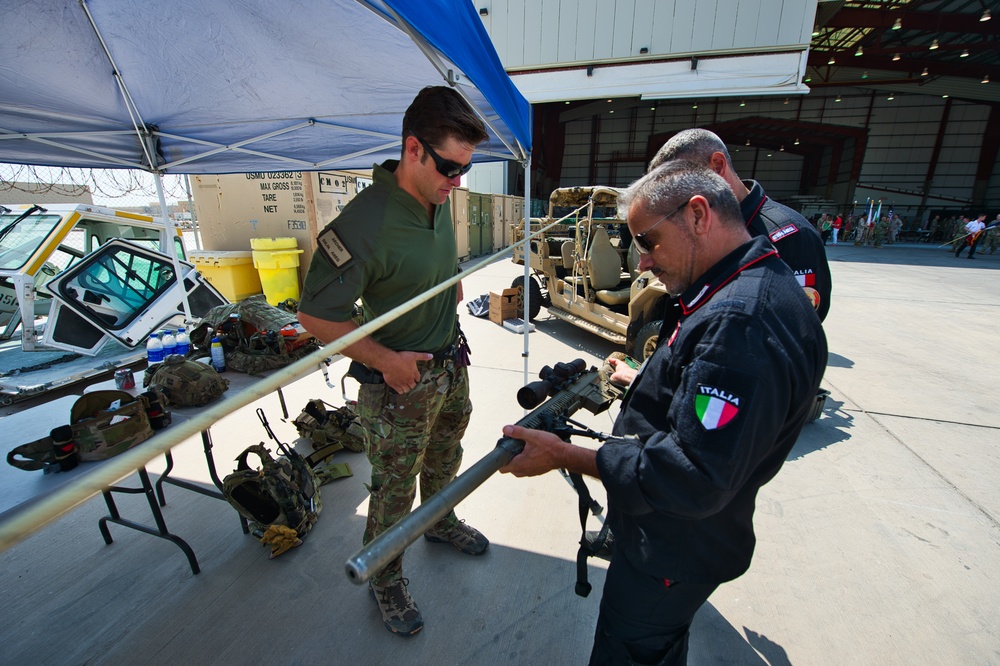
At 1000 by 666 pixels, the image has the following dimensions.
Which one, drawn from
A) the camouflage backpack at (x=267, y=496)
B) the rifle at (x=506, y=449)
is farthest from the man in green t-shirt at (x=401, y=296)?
the camouflage backpack at (x=267, y=496)

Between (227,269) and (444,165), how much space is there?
7.69 meters

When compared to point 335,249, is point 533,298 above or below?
below

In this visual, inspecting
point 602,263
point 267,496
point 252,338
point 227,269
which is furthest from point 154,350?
point 227,269

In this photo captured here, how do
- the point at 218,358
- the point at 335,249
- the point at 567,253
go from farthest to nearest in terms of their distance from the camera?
1. the point at 567,253
2. the point at 218,358
3. the point at 335,249

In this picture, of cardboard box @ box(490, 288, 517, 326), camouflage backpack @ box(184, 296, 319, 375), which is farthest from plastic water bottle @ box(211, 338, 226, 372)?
cardboard box @ box(490, 288, 517, 326)

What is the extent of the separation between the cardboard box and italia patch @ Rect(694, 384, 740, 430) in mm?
5969

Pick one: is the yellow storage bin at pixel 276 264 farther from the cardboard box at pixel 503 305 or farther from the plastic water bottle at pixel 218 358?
the plastic water bottle at pixel 218 358

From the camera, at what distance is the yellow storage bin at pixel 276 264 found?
7.50 m

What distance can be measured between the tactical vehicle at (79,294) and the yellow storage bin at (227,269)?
2.15 m

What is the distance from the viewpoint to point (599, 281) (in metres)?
5.55

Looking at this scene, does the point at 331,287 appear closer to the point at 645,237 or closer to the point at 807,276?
the point at 645,237

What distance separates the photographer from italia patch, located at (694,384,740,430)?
890 millimetres

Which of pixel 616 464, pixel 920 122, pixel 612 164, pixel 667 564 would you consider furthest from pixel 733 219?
pixel 920 122

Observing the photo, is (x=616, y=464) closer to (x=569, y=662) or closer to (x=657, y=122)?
(x=569, y=662)
